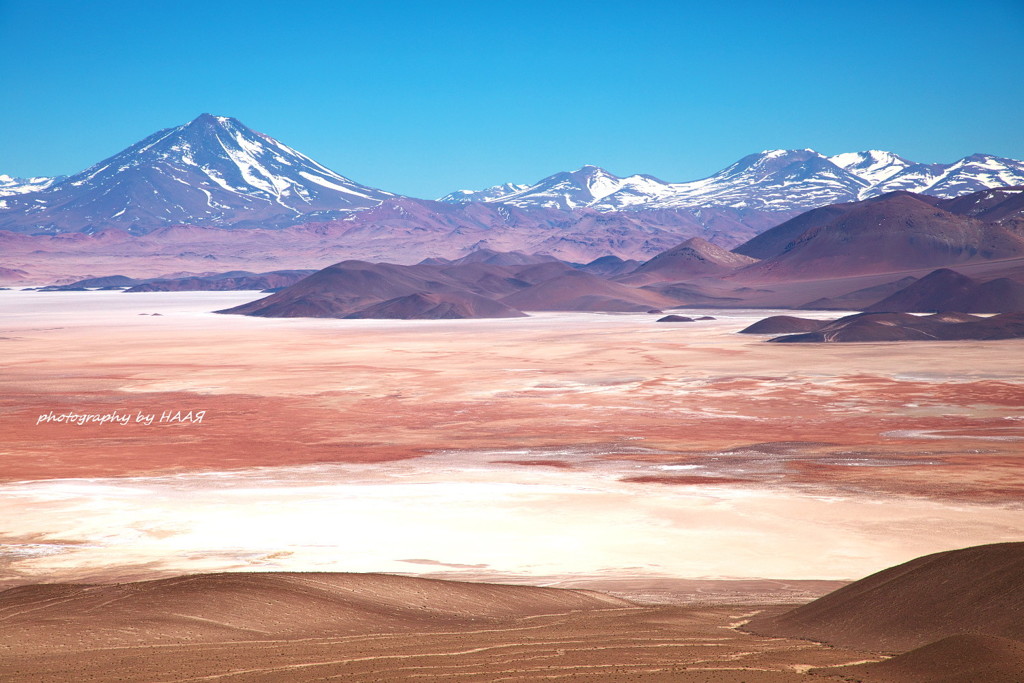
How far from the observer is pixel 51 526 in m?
19.8

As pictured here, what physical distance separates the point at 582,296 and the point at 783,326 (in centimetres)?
5154

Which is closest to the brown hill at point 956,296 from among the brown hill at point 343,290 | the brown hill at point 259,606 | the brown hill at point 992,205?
the brown hill at point 992,205

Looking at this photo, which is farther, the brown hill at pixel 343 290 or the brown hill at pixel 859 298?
the brown hill at pixel 343 290

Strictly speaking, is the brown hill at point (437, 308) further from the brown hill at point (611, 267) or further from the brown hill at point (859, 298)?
the brown hill at point (611, 267)

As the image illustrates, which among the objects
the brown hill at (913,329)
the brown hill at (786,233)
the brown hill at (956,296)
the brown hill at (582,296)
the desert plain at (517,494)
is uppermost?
the brown hill at (786,233)

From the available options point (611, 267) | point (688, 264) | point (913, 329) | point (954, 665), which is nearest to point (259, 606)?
point (954, 665)

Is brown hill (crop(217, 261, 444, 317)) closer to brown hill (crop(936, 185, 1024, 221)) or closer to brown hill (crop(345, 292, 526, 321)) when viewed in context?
brown hill (crop(345, 292, 526, 321))

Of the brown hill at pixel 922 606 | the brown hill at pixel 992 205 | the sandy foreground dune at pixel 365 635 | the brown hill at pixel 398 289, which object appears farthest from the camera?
the brown hill at pixel 992 205

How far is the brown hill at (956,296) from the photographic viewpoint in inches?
3698

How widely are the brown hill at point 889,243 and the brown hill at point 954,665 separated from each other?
136 metres

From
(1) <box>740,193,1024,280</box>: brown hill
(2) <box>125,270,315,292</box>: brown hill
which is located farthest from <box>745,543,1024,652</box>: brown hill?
(2) <box>125,270,315,292</box>: brown hill

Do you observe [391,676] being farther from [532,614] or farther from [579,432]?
[579,432]

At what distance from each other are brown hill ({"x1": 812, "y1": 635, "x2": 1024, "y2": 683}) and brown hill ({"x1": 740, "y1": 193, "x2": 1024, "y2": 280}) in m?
136

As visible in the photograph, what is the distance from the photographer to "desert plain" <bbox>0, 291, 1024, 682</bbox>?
11.3 metres
